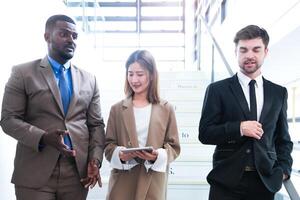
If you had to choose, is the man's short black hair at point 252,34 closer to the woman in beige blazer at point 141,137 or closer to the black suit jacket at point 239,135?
the black suit jacket at point 239,135

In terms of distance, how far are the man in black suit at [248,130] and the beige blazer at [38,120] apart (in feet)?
1.98

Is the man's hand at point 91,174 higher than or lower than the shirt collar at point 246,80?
lower

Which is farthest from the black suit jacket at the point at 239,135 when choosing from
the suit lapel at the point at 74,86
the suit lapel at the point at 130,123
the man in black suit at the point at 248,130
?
the suit lapel at the point at 74,86

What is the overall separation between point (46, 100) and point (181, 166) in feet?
5.63

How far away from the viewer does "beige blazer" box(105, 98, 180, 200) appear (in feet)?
5.81

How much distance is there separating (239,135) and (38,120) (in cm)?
94

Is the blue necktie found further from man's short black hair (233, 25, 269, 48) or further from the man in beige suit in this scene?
man's short black hair (233, 25, 269, 48)

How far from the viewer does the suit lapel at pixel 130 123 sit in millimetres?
1786

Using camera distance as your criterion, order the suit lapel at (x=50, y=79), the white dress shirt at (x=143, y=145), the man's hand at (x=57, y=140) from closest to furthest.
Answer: the man's hand at (x=57, y=140) < the suit lapel at (x=50, y=79) < the white dress shirt at (x=143, y=145)

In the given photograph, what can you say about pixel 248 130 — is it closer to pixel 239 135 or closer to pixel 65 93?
pixel 239 135

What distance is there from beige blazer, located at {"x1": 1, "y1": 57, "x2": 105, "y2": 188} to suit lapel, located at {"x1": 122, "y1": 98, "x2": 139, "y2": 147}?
6.5 inches

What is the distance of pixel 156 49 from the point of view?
884 centimetres

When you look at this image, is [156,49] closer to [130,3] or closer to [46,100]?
[130,3]

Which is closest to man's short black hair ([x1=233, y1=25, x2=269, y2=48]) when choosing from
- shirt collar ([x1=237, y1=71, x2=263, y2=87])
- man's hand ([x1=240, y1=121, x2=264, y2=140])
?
shirt collar ([x1=237, y1=71, x2=263, y2=87])
